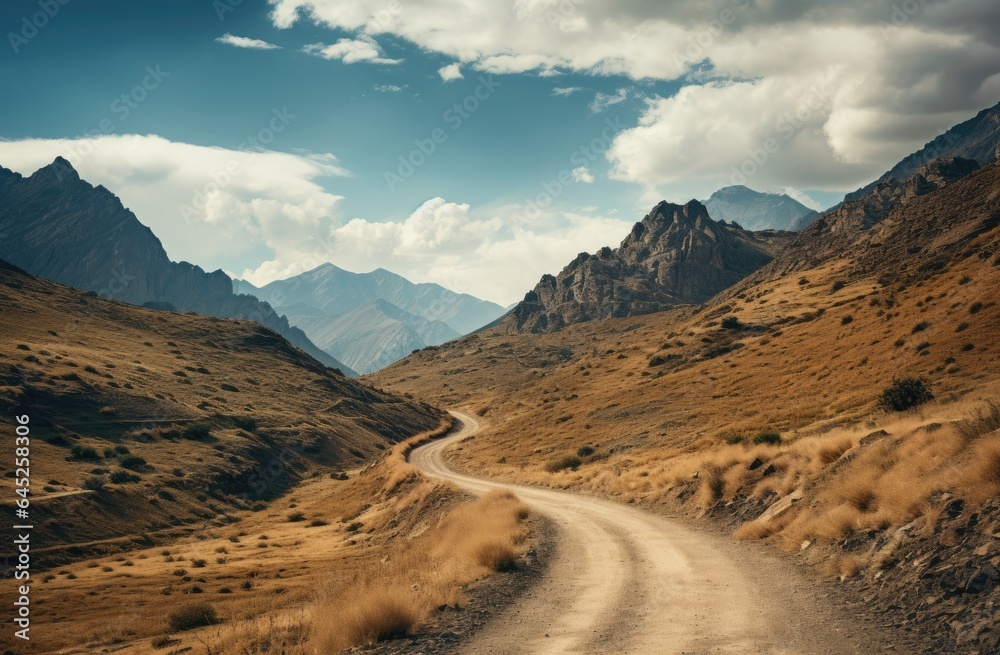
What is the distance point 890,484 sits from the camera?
1315cm

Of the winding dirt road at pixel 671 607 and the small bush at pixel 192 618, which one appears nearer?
the winding dirt road at pixel 671 607

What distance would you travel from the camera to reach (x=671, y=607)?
36.1ft

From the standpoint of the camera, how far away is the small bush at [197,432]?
205 feet

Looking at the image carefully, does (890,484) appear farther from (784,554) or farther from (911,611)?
(911,611)

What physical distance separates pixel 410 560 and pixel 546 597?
745cm

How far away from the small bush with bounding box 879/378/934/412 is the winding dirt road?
1708 centimetres

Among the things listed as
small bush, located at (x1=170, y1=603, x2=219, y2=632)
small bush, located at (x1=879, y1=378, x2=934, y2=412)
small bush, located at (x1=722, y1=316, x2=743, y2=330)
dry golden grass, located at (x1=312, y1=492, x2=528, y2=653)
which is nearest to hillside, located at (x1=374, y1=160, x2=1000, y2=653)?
small bush, located at (x1=722, y1=316, x2=743, y2=330)

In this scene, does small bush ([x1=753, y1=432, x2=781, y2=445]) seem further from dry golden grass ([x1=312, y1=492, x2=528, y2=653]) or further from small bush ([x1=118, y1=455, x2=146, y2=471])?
small bush ([x1=118, y1=455, x2=146, y2=471])

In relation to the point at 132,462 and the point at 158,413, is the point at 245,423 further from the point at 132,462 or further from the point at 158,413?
the point at 132,462

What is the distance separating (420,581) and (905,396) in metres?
26.5

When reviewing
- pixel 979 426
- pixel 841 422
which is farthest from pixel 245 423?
pixel 979 426

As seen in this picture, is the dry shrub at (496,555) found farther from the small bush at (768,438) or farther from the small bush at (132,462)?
the small bush at (132,462)

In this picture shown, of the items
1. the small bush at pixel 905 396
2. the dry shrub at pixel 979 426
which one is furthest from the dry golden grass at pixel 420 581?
the small bush at pixel 905 396

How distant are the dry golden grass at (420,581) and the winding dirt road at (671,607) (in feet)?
5.24
